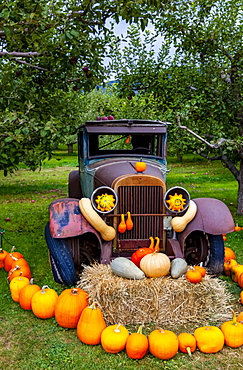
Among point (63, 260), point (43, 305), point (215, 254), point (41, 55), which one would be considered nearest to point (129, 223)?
point (63, 260)

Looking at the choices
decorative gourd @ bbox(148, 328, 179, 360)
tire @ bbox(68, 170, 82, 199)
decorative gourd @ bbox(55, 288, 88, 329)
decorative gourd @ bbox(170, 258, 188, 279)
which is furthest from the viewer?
tire @ bbox(68, 170, 82, 199)

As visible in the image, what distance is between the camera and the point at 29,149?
629 centimetres

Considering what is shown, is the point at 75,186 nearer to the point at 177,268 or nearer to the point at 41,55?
the point at 41,55

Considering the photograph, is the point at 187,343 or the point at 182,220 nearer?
the point at 187,343

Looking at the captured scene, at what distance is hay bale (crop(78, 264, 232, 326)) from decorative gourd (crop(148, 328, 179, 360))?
61cm

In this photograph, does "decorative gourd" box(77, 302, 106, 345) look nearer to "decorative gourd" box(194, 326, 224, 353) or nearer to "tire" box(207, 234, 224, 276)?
"decorative gourd" box(194, 326, 224, 353)

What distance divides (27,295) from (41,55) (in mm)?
4203

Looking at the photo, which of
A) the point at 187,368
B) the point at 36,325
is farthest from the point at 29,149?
the point at 187,368

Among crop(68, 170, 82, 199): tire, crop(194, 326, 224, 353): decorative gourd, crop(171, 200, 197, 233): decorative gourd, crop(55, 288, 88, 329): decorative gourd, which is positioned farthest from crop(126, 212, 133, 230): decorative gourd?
crop(68, 170, 82, 199): tire

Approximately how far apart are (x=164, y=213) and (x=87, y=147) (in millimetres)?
2090

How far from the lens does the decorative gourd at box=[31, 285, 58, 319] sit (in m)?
4.81

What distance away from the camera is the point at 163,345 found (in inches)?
155

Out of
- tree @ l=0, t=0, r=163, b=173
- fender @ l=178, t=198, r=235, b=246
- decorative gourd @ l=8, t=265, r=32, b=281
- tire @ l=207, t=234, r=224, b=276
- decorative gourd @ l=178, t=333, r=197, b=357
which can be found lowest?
decorative gourd @ l=8, t=265, r=32, b=281

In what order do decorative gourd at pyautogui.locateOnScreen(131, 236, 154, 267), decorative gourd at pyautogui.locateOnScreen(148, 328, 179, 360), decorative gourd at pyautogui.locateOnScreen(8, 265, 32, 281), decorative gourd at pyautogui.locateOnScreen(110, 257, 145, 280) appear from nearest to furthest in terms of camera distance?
decorative gourd at pyautogui.locateOnScreen(148, 328, 179, 360), decorative gourd at pyautogui.locateOnScreen(110, 257, 145, 280), decorative gourd at pyautogui.locateOnScreen(131, 236, 154, 267), decorative gourd at pyautogui.locateOnScreen(8, 265, 32, 281)
